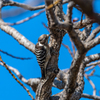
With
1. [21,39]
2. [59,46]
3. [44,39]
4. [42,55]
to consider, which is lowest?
[59,46]

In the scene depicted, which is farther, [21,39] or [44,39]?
[44,39]

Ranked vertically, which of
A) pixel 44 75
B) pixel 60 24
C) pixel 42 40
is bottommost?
pixel 60 24

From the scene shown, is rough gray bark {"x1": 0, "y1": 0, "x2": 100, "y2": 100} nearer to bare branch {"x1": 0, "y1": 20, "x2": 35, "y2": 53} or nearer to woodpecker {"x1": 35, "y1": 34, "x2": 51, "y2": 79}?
bare branch {"x1": 0, "y1": 20, "x2": 35, "y2": 53}

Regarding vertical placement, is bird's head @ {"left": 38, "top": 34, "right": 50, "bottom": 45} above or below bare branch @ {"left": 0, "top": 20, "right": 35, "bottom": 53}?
above

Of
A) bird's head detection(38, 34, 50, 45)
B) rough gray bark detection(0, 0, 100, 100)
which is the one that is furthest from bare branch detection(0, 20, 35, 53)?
Answer: bird's head detection(38, 34, 50, 45)

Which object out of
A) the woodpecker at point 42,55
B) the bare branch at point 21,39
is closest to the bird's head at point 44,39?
the woodpecker at point 42,55

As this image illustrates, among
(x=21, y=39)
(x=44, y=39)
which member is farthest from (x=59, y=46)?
(x=44, y=39)

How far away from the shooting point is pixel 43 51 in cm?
293

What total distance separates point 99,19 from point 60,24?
2.79 feet

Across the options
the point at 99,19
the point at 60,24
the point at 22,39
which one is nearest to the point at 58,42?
the point at 22,39

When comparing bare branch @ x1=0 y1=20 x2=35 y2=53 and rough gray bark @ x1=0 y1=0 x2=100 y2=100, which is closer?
rough gray bark @ x1=0 y1=0 x2=100 y2=100

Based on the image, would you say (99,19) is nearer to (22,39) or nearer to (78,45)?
(78,45)

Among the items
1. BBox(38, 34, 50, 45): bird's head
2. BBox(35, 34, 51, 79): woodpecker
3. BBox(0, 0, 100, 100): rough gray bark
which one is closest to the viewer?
BBox(0, 0, 100, 100): rough gray bark

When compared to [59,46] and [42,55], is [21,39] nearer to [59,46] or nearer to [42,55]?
[42,55]
